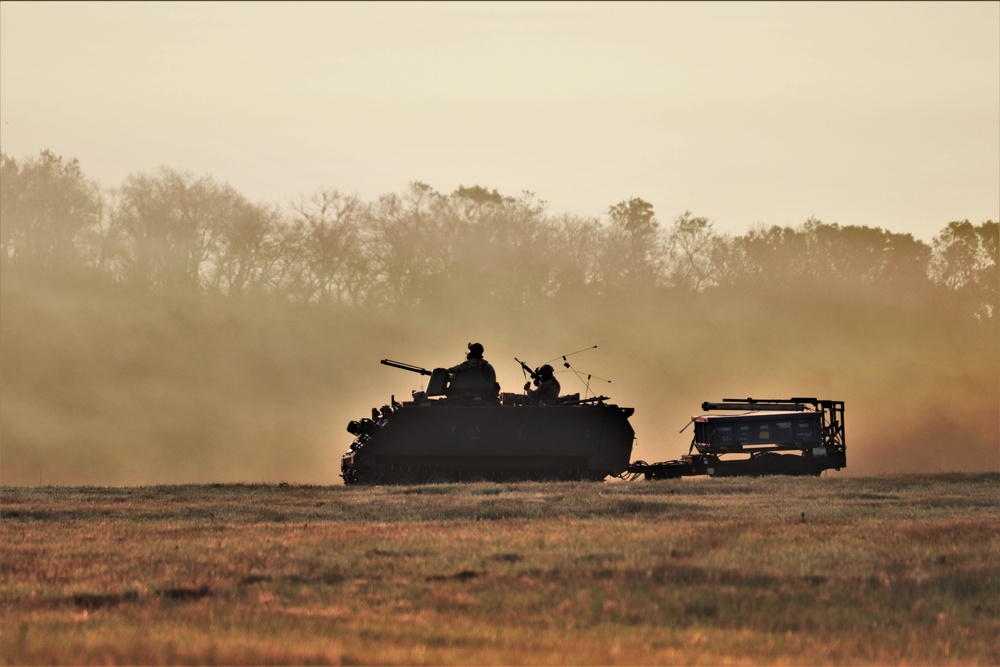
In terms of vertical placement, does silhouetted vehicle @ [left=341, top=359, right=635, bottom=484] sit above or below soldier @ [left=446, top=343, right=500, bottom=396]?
below

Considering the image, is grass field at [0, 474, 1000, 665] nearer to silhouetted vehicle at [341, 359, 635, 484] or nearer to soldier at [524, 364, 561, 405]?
silhouetted vehicle at [341, 359, 635, 484]

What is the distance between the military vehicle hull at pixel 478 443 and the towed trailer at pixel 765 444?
75.6 inches

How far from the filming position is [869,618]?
51.6 ft

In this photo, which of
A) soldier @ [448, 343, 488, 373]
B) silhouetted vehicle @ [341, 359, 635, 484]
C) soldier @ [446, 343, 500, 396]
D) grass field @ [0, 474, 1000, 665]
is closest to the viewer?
grass field @ [0, 474, 1000, 665]

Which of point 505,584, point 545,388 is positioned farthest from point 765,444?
point 505,584

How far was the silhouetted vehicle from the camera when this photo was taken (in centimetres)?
4444

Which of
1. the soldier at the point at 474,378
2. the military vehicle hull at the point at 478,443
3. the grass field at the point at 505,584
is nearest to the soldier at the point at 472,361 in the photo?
the soldier at the point at 474,378

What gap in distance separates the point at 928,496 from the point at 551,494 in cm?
848

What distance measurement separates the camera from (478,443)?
4466cm

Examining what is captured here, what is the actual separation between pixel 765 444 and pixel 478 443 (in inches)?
361

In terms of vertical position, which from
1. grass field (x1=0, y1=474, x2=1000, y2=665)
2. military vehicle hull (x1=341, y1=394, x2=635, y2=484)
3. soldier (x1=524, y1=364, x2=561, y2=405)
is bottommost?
grass field (x1=0, y1=474, x2=1000, y2=665)

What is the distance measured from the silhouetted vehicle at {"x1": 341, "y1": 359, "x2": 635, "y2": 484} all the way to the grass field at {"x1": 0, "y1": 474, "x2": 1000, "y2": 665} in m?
13.3

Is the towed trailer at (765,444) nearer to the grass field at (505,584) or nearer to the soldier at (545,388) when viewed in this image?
the soldier at (545,388)

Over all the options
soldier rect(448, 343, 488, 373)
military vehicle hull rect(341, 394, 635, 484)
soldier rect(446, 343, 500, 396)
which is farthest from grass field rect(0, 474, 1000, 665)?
soldier rect(448, 343, 488, 373)
